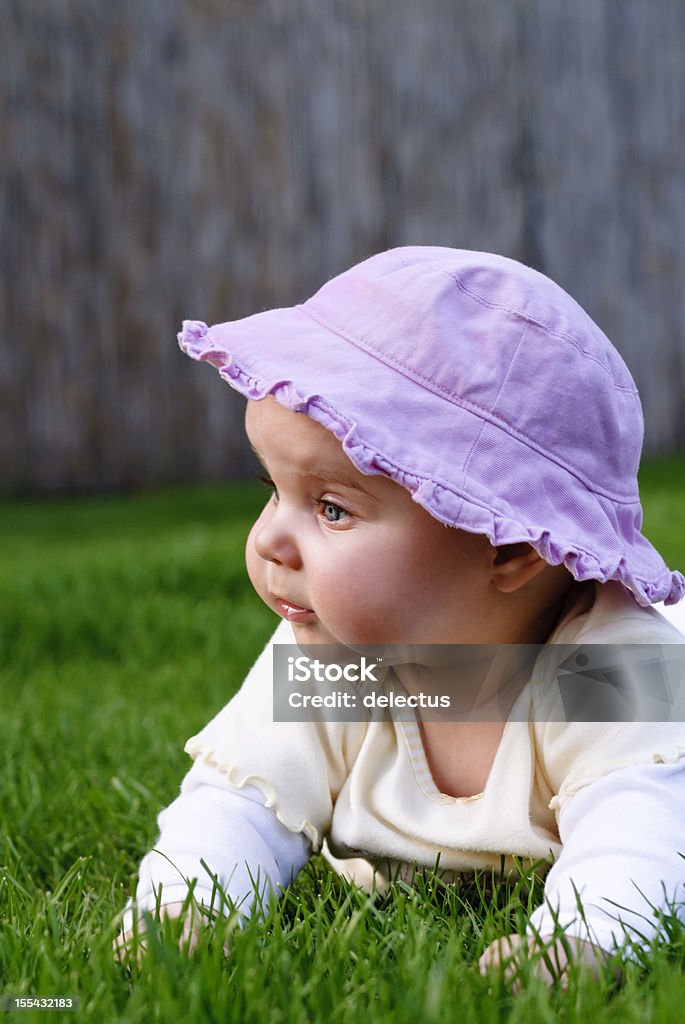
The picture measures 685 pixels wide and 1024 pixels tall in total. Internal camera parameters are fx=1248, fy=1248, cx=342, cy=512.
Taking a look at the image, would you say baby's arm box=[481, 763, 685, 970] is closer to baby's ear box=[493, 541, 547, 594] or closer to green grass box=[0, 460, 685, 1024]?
green grass box=[0, 460, 685, 1024]

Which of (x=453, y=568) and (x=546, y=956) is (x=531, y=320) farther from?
(x=546, y=956)

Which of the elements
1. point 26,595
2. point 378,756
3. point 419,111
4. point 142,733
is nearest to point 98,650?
point 26,595

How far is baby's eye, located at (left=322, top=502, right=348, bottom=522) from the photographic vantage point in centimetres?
150

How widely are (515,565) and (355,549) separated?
20 cm

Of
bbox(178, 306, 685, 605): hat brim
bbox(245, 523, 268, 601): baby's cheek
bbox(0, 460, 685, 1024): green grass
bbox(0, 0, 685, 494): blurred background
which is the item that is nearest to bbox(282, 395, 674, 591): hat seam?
bbox(178, 306, 685, 605): hat brim

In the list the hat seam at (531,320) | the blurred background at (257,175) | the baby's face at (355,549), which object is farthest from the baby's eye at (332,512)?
the blurred background at (257,175)

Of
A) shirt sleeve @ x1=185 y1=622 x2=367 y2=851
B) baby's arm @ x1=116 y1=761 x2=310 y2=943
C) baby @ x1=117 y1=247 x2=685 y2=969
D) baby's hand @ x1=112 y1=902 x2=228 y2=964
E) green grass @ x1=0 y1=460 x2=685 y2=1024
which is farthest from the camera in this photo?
shirt sleeve @ x1=185 y1=622 x2=367 y2=851

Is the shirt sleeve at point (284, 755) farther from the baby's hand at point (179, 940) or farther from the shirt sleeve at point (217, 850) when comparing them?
the baby's hand at point (179, 940)

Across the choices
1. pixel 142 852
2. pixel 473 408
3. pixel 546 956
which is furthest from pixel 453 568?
pixel 142 852

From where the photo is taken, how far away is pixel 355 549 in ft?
4.84

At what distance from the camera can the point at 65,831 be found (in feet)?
6.77

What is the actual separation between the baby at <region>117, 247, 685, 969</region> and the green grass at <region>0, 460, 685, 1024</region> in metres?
0.09

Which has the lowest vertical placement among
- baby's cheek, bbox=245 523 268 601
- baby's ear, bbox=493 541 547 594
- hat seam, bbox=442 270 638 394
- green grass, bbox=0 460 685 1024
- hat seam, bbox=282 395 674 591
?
green grass, bbox=0 460 685 1024

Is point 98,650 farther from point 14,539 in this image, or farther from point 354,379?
point 354,379
